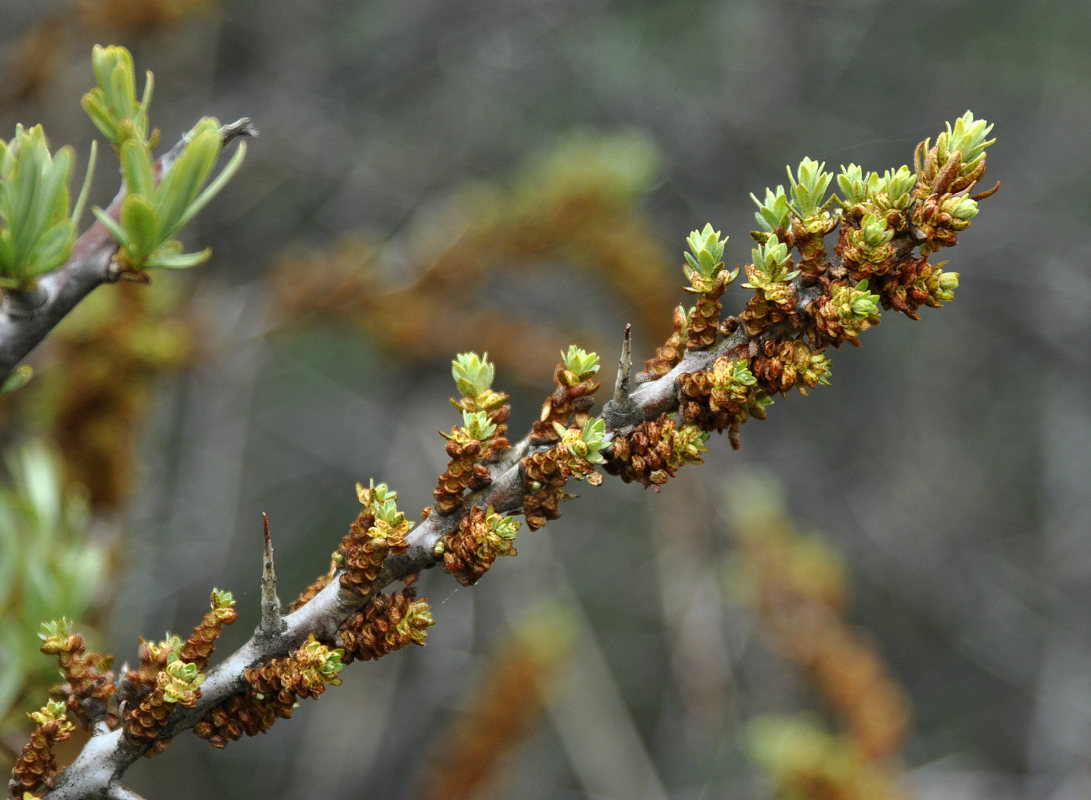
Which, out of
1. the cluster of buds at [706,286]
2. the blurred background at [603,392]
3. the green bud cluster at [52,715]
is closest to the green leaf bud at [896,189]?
the cluster of buds at [706,286]

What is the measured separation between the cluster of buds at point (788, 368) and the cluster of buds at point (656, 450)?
0.07 metres

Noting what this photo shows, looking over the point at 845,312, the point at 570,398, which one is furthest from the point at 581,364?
the point at 845,312

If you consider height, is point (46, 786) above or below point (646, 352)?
below

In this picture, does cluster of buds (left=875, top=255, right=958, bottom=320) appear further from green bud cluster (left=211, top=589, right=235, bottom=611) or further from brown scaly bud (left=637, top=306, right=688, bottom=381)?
green bud cluster (left=211, top=589, right=235, bottom=611)

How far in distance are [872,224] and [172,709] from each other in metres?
0.74

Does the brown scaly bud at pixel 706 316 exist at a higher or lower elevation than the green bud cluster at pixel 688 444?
higher

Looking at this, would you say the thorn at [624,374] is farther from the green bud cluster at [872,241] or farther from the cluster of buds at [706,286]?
the green bud cluster at [872,241]

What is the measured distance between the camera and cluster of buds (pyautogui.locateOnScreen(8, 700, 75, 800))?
71 centimetres

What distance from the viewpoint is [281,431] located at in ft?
16.9

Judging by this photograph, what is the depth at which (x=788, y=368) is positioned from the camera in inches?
28.1

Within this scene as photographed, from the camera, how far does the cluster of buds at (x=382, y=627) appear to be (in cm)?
74

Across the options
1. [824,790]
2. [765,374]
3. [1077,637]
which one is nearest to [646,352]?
[824,790]

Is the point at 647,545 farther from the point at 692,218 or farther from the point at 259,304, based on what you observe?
the point at 259,304

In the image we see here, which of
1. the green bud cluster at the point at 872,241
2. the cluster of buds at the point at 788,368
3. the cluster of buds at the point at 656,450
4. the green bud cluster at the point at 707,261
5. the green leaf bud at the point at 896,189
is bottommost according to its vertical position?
the cluster of buds at the point at 656,450
